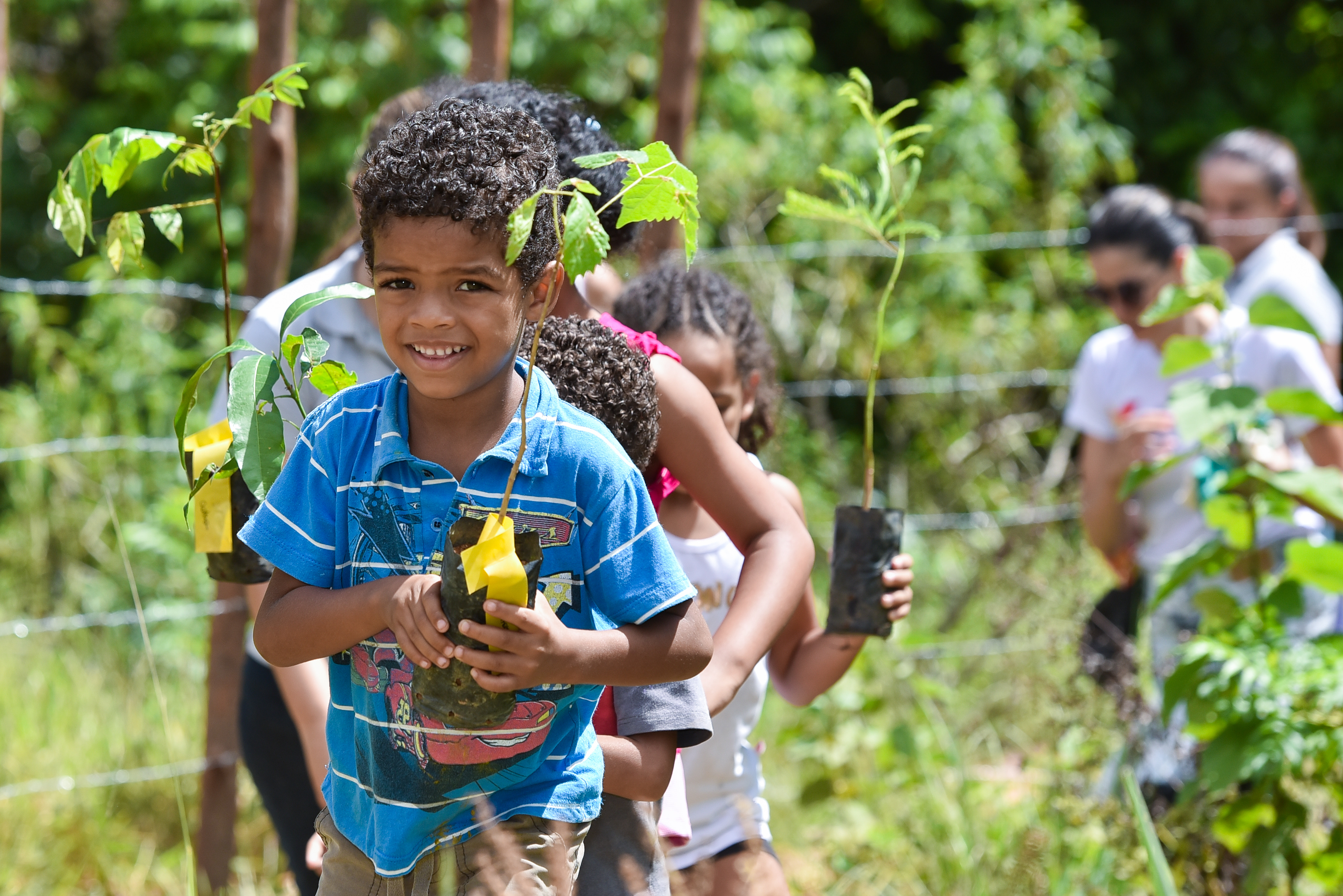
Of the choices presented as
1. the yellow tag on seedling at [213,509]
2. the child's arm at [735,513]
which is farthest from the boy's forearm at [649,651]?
the yellow tag on seedling at [213,509]

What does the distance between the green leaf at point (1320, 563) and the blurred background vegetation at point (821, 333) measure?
0.59 m

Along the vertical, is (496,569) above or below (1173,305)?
below

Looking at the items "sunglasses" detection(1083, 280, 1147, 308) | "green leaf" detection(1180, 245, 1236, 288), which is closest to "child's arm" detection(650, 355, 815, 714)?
"green leaf" detection(1180, 245, 1236, 288)

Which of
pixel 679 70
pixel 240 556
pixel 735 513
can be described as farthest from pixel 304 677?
pixel 679 70

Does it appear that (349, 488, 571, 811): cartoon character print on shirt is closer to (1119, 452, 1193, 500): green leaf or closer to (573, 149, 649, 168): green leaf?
(573, 149, 649, 168): green leaf

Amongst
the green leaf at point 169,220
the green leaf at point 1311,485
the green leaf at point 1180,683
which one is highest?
the green leaf at point 169,220

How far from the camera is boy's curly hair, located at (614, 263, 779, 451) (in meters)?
1.91

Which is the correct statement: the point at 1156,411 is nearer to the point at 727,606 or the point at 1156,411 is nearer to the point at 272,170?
the point at 727,606

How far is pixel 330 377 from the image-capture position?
4.69 feet

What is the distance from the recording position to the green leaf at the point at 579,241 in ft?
3.53

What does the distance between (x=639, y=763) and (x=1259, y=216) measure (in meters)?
3.21

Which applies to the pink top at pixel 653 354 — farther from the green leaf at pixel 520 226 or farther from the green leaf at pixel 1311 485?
the green leaf at pixel 1311 485

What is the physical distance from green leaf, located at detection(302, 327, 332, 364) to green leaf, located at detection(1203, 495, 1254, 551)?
191 centimetres

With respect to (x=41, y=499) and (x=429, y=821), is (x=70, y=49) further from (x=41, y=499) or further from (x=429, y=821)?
(x=429, y=821)
